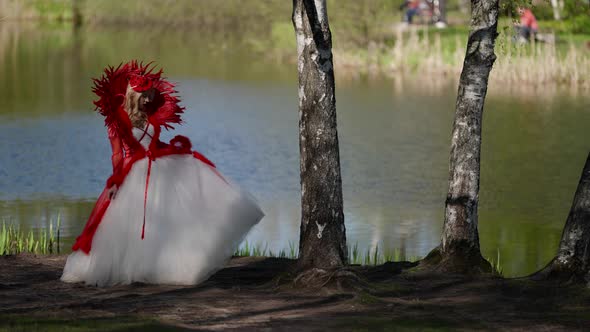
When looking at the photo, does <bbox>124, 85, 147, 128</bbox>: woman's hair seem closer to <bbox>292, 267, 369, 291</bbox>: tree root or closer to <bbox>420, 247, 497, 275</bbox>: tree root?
<bbox>292, 267, 369, 291</bbox>: tree root

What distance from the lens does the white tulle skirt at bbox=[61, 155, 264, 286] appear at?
30.7ft

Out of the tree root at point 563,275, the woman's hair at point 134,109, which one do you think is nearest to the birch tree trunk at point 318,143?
the woman's hair at point 134,109

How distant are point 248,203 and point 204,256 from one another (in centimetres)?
59

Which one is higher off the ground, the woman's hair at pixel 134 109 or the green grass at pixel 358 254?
the woman's hair at pixel 134 109

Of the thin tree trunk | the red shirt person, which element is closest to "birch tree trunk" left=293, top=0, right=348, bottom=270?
the red shirt person

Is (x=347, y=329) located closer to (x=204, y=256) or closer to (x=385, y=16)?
(x=204, y=256)

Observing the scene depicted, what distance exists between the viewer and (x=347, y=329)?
7.70 meters

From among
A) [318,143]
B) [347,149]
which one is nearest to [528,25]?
[347,149]

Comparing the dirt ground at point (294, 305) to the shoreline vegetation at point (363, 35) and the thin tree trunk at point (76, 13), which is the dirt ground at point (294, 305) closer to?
the shoreline vegetation at point (363, 35)

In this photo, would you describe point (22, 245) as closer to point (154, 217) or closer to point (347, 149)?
point (154, 217)

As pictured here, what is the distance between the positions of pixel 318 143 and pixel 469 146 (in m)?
1.68

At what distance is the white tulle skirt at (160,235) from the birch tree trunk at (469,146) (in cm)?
205

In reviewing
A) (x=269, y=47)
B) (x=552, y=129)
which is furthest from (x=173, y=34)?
(x=552, y=129)

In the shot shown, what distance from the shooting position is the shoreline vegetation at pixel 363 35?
3056 centimetres
